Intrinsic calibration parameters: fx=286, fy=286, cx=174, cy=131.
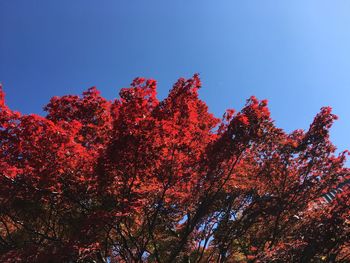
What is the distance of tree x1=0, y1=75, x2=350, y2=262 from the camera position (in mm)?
6750

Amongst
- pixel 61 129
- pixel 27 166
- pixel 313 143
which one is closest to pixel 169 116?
pixel 61 129

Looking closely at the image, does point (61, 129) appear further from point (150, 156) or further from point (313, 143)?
point (313, 143)

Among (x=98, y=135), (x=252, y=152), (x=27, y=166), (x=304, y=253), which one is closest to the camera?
(x=27, y=166)

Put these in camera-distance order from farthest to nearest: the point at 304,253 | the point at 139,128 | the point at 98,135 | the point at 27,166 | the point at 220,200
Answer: the point at 220,200, the point at 98,135, the point at 304,253, the point at 27,166, the point at 139,128

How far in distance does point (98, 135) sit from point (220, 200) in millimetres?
5700

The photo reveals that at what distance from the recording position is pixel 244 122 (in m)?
7.14

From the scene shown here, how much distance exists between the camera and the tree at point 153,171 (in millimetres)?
6750

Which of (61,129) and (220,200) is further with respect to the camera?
(220,200)

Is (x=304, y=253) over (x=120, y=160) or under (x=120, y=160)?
under

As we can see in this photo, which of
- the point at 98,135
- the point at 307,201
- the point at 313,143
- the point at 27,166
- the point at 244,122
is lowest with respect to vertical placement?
the point at 307,201

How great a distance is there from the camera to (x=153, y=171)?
7184mm

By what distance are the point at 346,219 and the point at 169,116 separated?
566 cm

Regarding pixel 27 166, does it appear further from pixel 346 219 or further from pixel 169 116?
pixel 346 219

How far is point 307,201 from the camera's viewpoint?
8703mm
